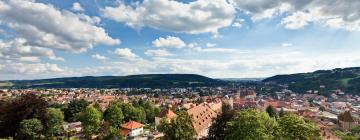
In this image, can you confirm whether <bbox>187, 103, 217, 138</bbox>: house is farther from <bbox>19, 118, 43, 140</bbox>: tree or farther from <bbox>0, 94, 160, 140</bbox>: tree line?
<bbox>19, 118, 43, 140</bbox>: tree

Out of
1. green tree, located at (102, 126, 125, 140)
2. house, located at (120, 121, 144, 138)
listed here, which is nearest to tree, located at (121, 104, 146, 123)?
house, located at (120, 121, 144, 138)

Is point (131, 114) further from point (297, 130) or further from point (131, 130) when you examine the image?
point (297, 130)

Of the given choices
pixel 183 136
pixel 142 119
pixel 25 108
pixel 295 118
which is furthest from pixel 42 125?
pixel 295 118

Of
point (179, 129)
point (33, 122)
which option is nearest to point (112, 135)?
point (33, 122)

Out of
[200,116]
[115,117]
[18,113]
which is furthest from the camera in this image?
[115,117]

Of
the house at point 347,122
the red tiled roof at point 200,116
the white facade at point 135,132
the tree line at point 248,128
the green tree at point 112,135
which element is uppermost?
the tree line at point 248,128

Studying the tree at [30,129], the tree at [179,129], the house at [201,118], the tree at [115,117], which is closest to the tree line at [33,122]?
the tree at [30,129]

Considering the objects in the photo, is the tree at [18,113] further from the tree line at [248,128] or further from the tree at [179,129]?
the tree at [179,129]
